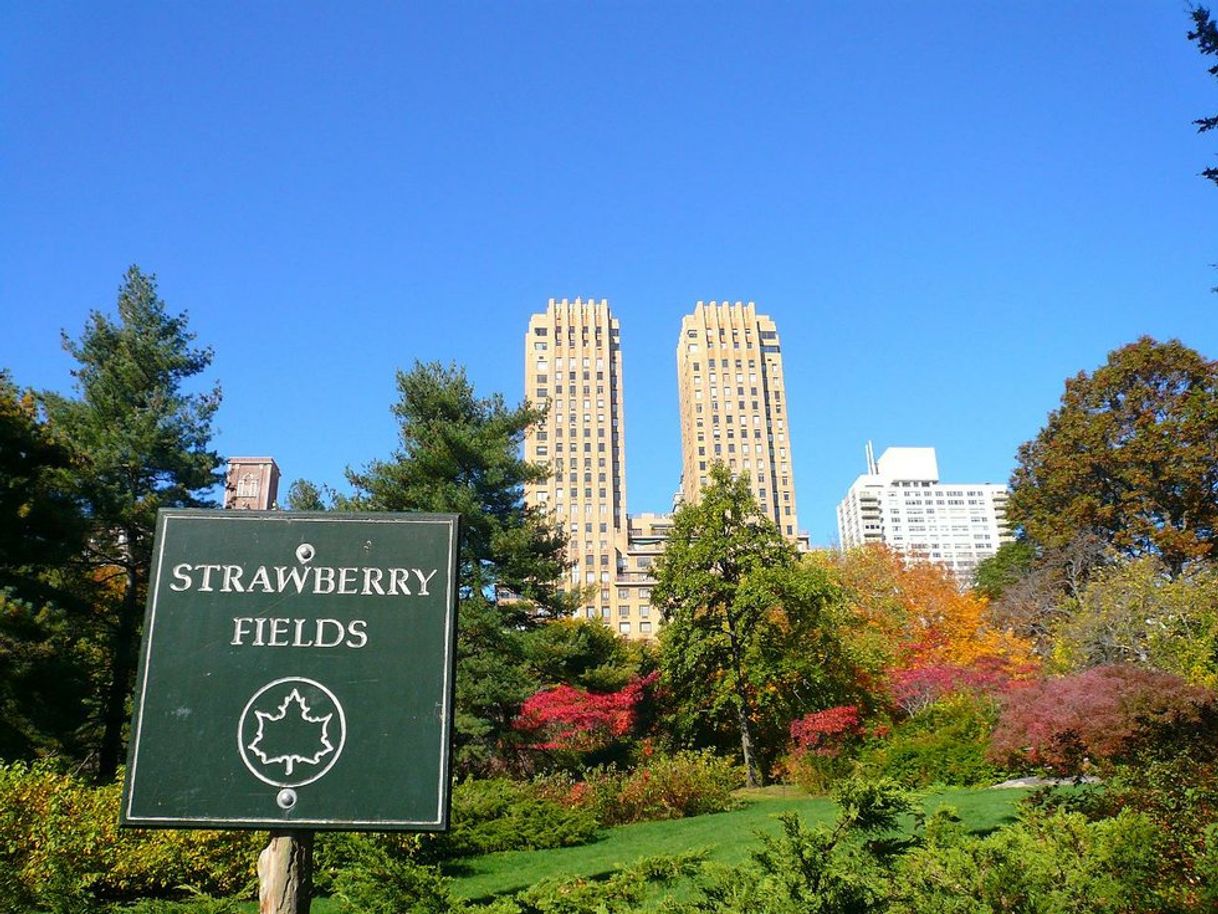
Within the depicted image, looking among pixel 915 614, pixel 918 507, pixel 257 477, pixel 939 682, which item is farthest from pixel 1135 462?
pixel 918 507

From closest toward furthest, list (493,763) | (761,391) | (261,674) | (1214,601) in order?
(261,674) < (1214,601) < (493,763) < (761,391)

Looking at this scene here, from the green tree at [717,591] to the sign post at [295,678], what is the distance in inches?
836

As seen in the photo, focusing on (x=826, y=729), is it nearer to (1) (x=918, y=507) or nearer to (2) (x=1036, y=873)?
(2) (x=1036, y=873)

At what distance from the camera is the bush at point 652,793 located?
649 inches

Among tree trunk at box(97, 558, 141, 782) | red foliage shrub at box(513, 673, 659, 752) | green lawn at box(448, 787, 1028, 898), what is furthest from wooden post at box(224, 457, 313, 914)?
red foliage shrub at box(513, 673, 659, 752)

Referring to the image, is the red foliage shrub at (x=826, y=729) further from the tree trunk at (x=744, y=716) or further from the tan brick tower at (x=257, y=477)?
the tan brick tower at (x=257, y=477)

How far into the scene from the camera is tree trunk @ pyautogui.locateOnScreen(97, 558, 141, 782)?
65.1 ft

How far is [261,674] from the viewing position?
3297 millimetres

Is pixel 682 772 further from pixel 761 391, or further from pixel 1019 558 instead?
pixel 761 391

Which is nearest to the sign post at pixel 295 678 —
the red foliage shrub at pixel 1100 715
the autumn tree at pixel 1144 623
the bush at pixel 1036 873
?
the bush at pixel 1036 873

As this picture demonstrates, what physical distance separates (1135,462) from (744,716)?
1896cm

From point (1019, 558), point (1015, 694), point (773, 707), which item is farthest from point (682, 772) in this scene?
point (1019, 558)

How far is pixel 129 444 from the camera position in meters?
22.1

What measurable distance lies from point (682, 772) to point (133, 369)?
675 inches
